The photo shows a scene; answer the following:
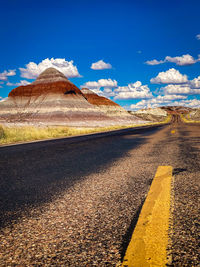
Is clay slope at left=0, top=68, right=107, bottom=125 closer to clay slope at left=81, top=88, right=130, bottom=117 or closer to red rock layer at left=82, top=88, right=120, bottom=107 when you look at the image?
clay slope at left=81, top=88, right=130, bottom=117

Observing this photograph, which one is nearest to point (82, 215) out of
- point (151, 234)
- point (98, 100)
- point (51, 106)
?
point (151, 234)

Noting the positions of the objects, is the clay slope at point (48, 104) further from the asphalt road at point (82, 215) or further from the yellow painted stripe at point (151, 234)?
the yellow painted stripe at point (151, 234)

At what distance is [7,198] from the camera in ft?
8.60

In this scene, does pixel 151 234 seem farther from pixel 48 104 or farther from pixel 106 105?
pixel 106 105

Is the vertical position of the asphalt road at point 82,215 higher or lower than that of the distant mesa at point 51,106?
lower

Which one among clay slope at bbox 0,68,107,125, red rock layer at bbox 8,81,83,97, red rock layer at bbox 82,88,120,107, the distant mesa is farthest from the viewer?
red rock layer at bbox 82,88,120,107

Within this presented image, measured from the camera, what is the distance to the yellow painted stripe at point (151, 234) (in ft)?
4.33

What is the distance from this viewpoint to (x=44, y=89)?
76812 millimetres

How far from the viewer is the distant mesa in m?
62.7

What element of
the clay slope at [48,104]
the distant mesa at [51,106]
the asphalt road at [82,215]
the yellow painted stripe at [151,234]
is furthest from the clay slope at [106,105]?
the yellow painted stripe at [151,234]

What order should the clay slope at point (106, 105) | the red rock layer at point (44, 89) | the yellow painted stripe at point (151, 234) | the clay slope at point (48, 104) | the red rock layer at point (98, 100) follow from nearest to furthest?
the yellow painted stripe at point (151, 234) < the clay slope at point (48, 104) < the red rock layer at point (44, 89) < the clay slope at point (106, 105) < the red rock layer at point (98, 100)

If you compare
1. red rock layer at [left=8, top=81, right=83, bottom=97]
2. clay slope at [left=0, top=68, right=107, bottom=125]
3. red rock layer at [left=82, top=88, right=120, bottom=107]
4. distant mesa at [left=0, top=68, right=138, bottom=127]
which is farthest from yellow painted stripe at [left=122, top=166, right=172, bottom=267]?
red rock layer at [left=82, top=88, right=120, bottom=107]

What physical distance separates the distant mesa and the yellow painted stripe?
55.7 m

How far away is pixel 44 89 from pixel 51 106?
43.3ft
